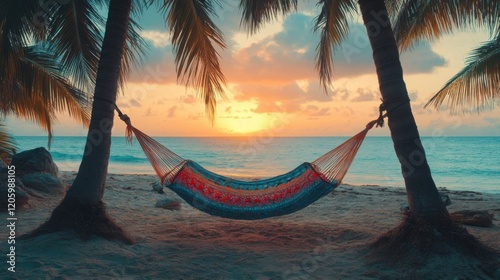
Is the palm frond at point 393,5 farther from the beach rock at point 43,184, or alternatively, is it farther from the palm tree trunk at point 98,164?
the beach rock at point 43,184

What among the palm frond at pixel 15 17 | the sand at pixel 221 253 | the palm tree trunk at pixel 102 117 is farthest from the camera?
the palm tree trunk at pixel 102 117

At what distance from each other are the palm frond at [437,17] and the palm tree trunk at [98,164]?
257 cm

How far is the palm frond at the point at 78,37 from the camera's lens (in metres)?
4.05

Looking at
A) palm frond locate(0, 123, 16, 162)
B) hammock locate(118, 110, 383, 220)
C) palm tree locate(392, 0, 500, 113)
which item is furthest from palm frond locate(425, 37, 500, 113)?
palm frond locate(0, 123, 16, 162)

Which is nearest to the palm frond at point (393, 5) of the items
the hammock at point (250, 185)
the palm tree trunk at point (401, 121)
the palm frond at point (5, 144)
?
the palm tree trunk at point (401, 121)

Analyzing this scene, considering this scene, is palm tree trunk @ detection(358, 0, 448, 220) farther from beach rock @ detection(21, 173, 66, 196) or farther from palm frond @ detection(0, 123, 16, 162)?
palm frond @ detection(0, 123, 16, 162)

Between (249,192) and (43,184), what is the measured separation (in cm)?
343

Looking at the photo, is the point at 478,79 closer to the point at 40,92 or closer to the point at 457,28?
the point at 457,28

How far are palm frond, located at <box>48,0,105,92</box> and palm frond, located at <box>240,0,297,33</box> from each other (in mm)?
1498

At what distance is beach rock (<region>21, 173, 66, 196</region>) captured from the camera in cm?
541

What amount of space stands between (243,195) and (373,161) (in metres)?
23.0

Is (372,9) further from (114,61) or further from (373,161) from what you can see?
(373,161)

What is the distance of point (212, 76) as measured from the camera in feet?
14.9

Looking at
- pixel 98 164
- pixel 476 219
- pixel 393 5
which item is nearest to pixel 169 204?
pixel 98 164
